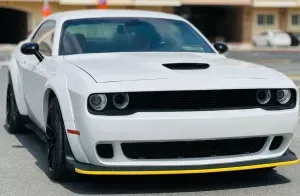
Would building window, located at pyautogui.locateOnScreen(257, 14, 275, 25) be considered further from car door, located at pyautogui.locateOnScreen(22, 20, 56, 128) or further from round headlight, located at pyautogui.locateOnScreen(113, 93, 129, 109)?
round headlight, located at pyautogui.locateOnScreen(113, 93, 129, 109)

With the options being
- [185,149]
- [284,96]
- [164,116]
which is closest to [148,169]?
[185,149]

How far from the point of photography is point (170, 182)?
5598 millimetres

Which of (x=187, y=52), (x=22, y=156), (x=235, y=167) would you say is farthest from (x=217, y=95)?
(x=22, y=156)

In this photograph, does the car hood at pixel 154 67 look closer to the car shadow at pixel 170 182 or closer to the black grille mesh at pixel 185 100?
the black grille mesh at pixel 185 100

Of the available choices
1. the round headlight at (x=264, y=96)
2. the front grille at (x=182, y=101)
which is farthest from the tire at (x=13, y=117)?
the round headlight at (x=264, y=96)

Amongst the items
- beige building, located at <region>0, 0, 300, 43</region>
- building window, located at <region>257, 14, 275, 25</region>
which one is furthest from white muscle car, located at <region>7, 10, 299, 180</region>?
building window, located at <region>257, 14, 275, 25</region>

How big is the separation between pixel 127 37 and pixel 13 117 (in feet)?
6.95

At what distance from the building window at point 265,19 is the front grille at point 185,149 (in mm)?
49205

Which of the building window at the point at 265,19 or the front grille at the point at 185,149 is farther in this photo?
the building window at the point at 265,19

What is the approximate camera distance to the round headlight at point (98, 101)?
500 cm

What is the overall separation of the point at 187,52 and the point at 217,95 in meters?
1.53

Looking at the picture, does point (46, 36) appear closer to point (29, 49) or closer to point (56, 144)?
point (29, 49)

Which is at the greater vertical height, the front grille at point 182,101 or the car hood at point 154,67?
the car hood at point 154,67

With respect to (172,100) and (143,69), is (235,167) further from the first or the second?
(143,69)
